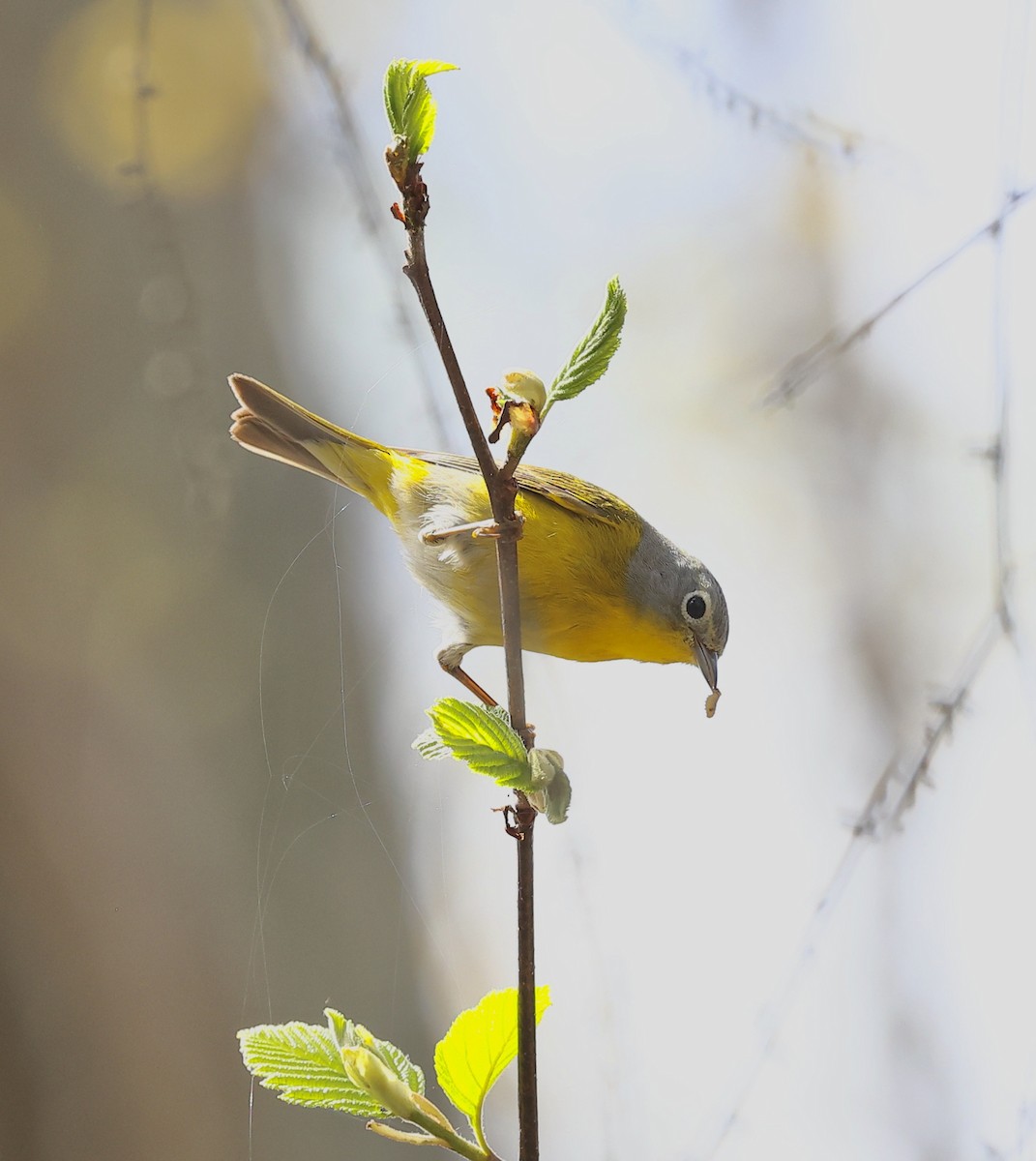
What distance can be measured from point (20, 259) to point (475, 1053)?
61 centimetres

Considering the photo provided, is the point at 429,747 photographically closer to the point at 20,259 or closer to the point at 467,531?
the point at 467,531

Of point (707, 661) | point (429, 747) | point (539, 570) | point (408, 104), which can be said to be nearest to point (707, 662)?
point (707, 661)

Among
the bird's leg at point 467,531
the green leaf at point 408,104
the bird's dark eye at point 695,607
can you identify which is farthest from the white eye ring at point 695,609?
the green leaf at point 408,104

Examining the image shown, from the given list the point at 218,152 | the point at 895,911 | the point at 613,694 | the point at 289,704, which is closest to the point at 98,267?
the point at 218,152

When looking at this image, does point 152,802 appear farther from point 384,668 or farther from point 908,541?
point 908,541

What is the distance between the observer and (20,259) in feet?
2.32

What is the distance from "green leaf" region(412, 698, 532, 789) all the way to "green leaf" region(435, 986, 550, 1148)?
0.35 ft

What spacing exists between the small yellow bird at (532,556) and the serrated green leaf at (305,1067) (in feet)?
0.87

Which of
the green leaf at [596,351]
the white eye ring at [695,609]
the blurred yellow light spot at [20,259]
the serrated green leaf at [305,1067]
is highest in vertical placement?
the blurred yellow light spot at [20,259]

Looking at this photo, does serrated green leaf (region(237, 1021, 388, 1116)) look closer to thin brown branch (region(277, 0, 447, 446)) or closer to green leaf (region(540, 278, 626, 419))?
green leaf (region(540, 278, 626, 419))

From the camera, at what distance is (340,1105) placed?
0.36 m

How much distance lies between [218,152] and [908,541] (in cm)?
60

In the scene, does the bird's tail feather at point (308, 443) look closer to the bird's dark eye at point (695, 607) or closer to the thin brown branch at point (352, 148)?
the thin brown branch at point (352, 148)

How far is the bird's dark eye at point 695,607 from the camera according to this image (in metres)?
0.61
